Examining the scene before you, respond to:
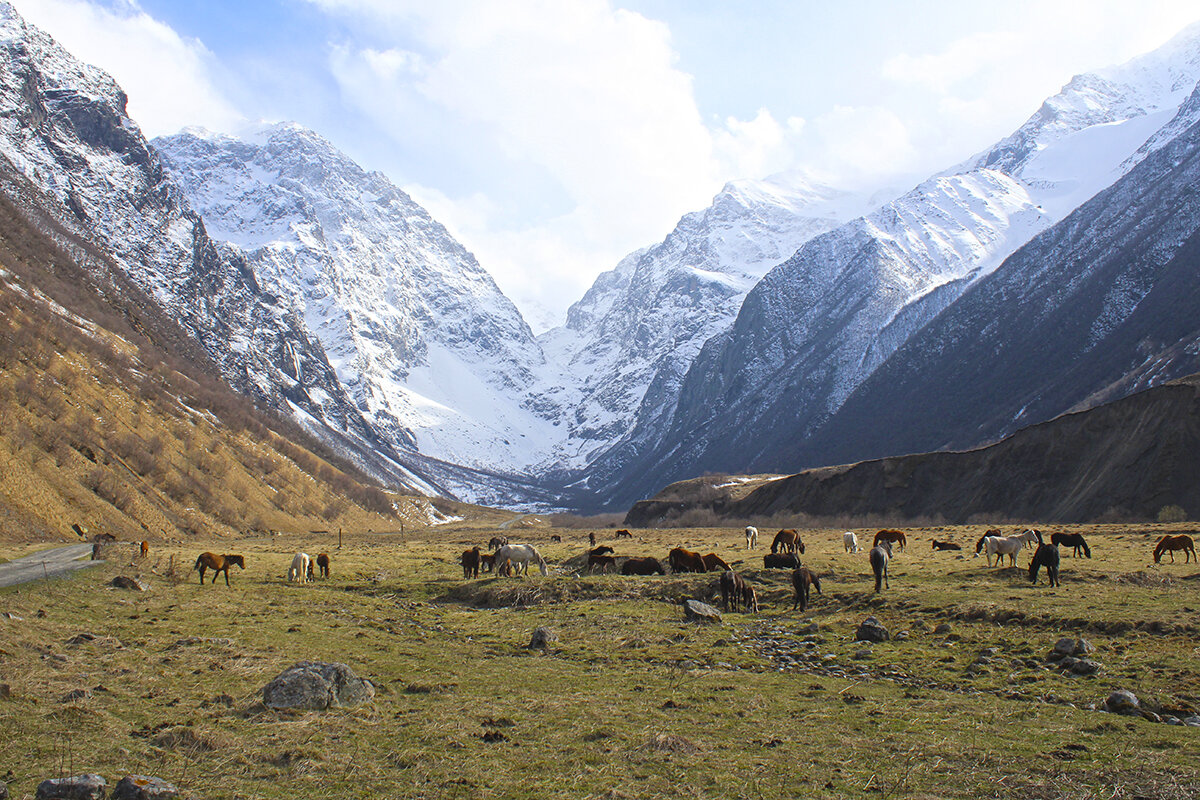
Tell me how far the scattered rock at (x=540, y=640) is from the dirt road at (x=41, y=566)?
15.9 meters

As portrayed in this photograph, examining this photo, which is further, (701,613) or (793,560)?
(793,560)

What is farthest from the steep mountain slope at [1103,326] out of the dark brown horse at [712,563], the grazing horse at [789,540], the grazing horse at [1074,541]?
the dark brown horse at [712,563]

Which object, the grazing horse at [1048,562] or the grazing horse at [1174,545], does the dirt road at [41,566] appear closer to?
the grazing horse at [1048,562]

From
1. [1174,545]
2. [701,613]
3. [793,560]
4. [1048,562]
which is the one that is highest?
[1174,545]

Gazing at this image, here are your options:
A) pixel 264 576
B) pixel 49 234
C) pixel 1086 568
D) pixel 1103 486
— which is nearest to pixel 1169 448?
pixel 1103 486

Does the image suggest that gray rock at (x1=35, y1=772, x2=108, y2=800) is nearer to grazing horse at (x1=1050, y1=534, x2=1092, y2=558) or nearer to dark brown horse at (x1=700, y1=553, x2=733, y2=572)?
dark brown horse at (x1=700, y1=553, x2=733, y2=572)

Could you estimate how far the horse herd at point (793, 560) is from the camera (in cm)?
2828

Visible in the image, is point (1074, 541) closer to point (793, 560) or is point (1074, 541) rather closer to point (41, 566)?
point (793, 560)

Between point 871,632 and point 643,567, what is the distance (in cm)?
1628

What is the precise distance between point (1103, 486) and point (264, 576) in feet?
243

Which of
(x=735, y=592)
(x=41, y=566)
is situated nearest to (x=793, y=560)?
(x=735, y=592)

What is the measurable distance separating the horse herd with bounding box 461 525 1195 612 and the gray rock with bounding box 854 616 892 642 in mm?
5253

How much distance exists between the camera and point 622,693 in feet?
55.5

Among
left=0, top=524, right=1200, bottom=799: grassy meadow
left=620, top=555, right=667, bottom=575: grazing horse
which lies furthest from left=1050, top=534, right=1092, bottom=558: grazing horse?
left=620, top=555, right=667, bottom=575: grazing horse
